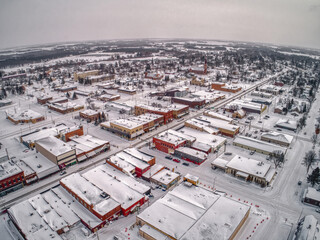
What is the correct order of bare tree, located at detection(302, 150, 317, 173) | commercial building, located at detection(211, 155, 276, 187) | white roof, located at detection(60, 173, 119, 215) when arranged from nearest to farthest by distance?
white roof, located at detection(60, 173, 119, 215), commercial building, located at detection(211, 155, 276, 187), bare tree, located at detection(302, 150, 317, 173)

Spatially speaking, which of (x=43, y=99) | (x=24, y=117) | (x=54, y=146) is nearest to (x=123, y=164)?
(x=54, y=146)

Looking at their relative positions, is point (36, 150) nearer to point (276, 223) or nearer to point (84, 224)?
point (84, 224)

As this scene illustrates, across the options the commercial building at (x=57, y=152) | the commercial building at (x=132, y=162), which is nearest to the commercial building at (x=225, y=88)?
the commercial building at (x=132, y=162)

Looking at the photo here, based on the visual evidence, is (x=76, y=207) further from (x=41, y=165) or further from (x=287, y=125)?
(x=287, y=125)

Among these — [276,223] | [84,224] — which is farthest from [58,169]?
[276,223]

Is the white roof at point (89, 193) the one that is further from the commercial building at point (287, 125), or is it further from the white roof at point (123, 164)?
the commercial building at point (287, 125)

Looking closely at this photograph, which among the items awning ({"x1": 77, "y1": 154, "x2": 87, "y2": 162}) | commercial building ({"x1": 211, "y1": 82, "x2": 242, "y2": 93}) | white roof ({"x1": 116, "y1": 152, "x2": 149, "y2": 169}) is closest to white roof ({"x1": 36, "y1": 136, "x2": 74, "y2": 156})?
awning ({"x1": 77, "y1": 154, "x2": 87, "y2": 162})

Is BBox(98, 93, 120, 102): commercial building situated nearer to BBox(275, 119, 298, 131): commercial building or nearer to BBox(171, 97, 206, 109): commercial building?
BBox(171, 97, 206, 109): commercial building
